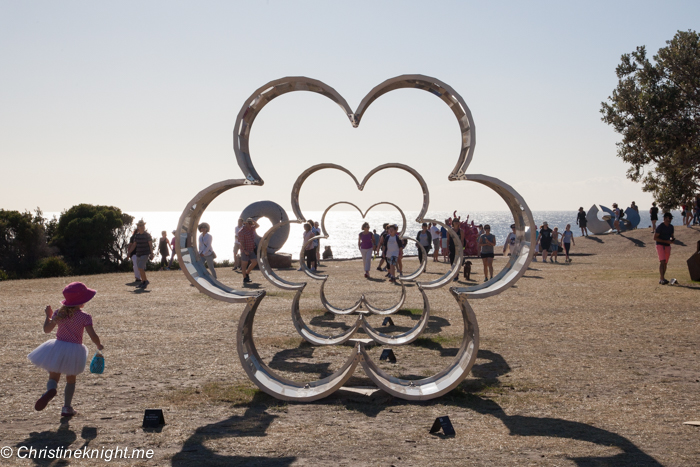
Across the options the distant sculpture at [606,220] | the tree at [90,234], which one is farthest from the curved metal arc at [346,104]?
the distant sculpture at [606,220]

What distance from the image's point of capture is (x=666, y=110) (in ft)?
52.3

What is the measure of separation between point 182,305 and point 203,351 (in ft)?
14.8

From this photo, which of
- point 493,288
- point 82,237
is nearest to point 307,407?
point 493,288

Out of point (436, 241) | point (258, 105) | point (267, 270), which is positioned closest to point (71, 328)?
point (258, 105)

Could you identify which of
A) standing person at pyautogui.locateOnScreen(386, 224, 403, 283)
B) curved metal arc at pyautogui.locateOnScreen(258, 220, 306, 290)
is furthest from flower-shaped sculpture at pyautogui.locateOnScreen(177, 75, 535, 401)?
standing person at pyautogui.locateOnScreen(386, 224, 403, 283)

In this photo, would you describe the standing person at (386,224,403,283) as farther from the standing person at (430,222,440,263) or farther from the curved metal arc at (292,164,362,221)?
the standing person at (430,222,440,263)

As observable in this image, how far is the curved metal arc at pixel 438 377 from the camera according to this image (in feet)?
19.6

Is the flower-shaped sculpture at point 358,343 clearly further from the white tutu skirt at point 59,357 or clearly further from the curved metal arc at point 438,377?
the white tutu skirt at point 59,357

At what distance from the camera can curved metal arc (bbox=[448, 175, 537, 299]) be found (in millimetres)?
6145

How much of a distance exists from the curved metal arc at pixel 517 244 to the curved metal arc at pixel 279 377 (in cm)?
149

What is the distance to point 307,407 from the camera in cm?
608

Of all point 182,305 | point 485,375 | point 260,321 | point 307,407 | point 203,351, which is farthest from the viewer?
point 182,305

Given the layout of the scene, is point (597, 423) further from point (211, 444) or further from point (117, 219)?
point (117, 219)

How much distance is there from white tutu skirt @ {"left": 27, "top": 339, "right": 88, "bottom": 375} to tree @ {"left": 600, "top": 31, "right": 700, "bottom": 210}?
15.5m
